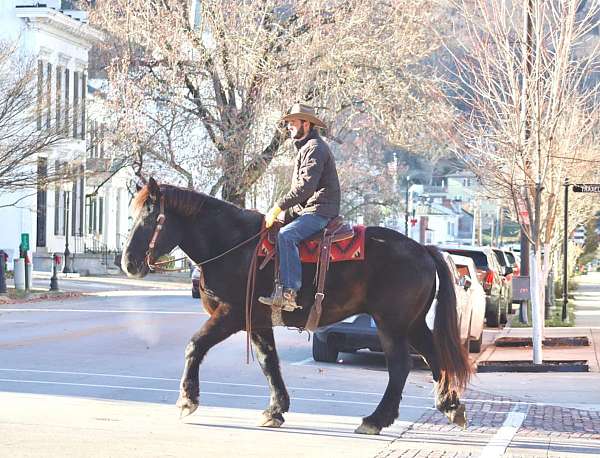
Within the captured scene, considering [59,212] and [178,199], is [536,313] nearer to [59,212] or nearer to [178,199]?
[178,199]

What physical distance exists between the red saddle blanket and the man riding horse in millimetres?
127

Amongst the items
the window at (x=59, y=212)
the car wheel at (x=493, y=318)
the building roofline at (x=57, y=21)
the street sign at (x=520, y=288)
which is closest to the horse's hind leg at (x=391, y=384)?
the street sign at (x=520, y=288)

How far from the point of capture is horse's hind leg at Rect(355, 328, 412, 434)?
34.7ft

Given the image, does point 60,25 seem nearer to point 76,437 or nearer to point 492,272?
point 492,272

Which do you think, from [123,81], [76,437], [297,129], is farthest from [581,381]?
Result: [123,81]

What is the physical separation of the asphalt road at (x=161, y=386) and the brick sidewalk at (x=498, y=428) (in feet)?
0.90

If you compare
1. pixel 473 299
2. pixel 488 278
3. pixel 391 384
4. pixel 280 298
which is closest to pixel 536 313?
pixel 473 299

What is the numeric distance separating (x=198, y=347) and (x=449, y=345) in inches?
89.6

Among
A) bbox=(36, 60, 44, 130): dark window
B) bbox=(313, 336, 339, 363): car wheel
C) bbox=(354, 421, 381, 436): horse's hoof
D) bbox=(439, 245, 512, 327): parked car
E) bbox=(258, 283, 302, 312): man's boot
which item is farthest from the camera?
bbox=(36, 60, 44, 130): dark window

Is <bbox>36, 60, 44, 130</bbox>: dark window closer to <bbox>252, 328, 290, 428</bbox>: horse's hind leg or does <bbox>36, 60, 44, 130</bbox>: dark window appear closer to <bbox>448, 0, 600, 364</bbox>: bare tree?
<bbox>448, 0, 600, 364</bbox>: bare tree

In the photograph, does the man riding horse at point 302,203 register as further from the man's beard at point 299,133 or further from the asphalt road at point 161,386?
the asphalt road at point 161,386

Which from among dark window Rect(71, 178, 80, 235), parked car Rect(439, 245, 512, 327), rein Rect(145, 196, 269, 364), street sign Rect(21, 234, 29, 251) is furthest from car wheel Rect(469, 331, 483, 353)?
dark window Rect(71, 178, 80, 235)

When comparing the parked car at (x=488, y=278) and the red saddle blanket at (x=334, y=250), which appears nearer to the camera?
the red saddle blanket at (x=334, y=250)

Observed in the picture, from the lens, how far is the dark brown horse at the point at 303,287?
10930 mm
